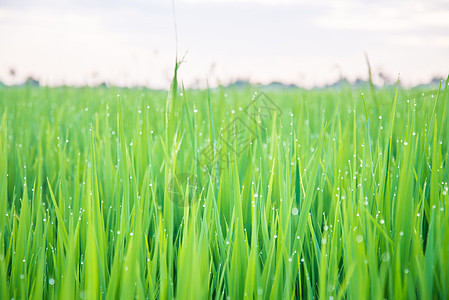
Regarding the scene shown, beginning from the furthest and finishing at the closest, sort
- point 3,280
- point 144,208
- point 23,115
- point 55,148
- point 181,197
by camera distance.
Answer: point 23,115 → point 55,148 → point 181,197 → point 144,208 → point 3,280

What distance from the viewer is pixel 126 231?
846 millimetres

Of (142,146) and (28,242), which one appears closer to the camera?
(28,242)

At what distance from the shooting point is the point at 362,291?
630mm

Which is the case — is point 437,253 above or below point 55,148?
below

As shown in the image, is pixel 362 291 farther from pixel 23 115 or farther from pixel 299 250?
pixel 23 115

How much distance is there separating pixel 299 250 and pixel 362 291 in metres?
0.19

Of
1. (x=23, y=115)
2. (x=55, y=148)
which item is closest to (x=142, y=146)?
(x=55, y=148)

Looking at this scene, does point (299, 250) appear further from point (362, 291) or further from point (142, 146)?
point (142, 146)

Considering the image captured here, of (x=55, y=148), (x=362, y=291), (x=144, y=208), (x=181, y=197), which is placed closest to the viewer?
(x=362, y=291)

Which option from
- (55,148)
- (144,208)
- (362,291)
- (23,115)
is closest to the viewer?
(362,291)

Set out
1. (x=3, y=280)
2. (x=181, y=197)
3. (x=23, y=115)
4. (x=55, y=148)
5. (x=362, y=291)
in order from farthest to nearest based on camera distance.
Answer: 1. (x=23, y=115)
2. (x=55, y=148)
3. (x=181, y=197)
4. (x=3, y=280)
5. (x=362, y=291)

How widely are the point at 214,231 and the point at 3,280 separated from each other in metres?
0.47

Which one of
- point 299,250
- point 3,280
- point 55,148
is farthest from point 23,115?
point 299,250

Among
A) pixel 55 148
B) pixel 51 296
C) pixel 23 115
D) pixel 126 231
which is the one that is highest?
pixel 23 115
